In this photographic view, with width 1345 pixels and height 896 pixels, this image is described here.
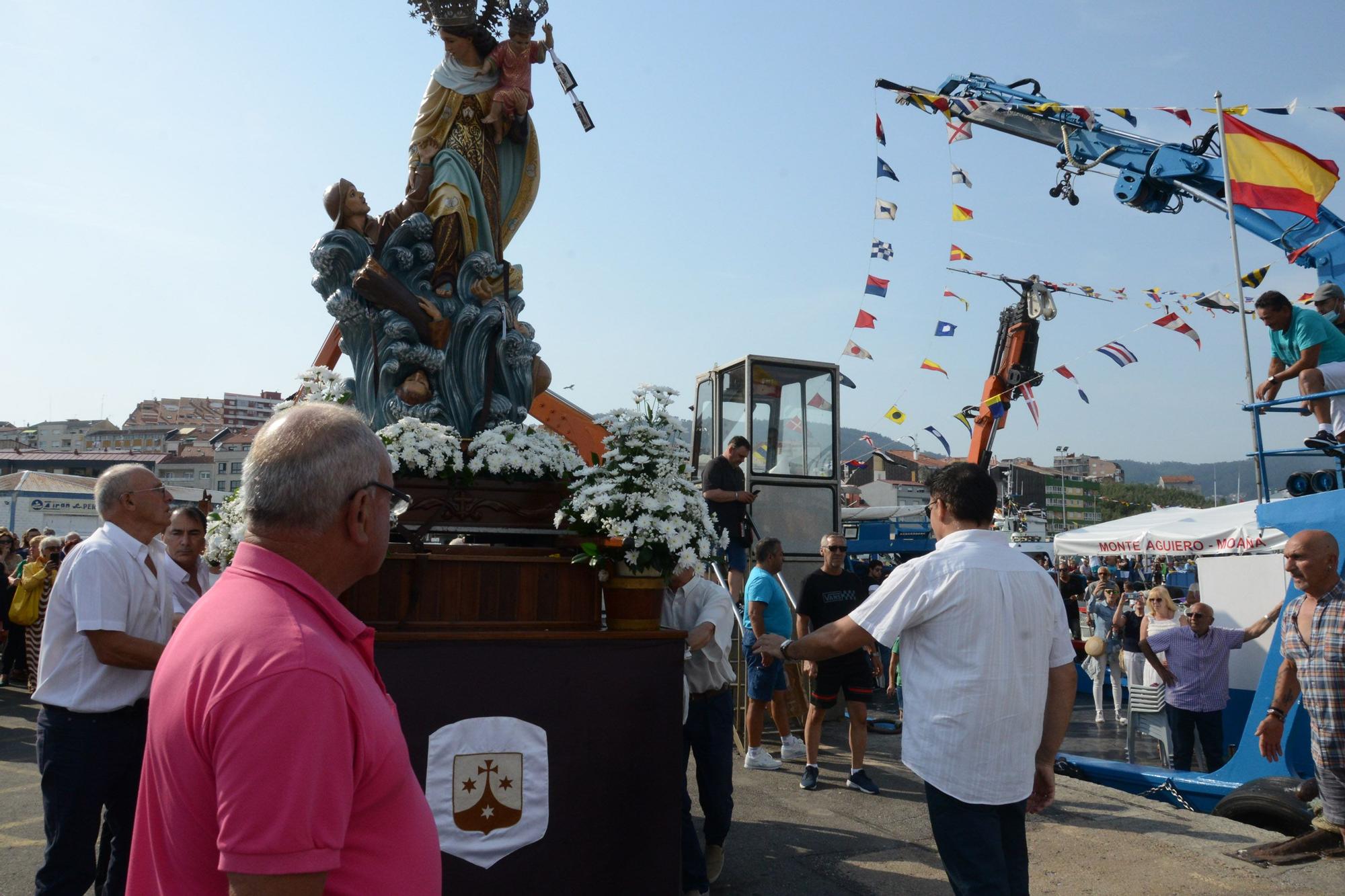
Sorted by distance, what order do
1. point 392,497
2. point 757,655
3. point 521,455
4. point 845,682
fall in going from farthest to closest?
point 757,655, point 845,682, point 521,455, point 392,497

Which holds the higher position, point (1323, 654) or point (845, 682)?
point (1323, 654)

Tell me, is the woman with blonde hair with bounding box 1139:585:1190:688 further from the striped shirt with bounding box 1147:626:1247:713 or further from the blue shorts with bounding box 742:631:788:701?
the blue shorts with bounding box 742:631:788:701

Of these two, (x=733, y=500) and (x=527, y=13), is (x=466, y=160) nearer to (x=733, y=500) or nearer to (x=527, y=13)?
(x=527, y=13)

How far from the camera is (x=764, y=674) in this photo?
744cm

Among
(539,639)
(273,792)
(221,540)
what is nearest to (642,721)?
(539,639)

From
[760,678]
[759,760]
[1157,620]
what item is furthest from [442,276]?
[1157,620]

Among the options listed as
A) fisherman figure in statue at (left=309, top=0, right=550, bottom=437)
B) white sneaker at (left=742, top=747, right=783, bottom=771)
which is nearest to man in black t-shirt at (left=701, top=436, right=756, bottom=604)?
white sneaker at (left=742, top=747, right=783, bottom=771)

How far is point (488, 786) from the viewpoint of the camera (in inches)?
150

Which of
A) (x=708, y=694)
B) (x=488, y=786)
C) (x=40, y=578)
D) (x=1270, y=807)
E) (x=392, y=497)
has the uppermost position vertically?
(x=392, y=497)

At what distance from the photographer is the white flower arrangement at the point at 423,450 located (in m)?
4.35

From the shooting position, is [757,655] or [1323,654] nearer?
[1323,654]

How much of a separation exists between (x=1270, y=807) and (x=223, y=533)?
6.37 meters

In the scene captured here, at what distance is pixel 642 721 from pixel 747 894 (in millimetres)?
1241

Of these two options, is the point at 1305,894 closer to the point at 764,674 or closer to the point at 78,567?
the point at 764,674
